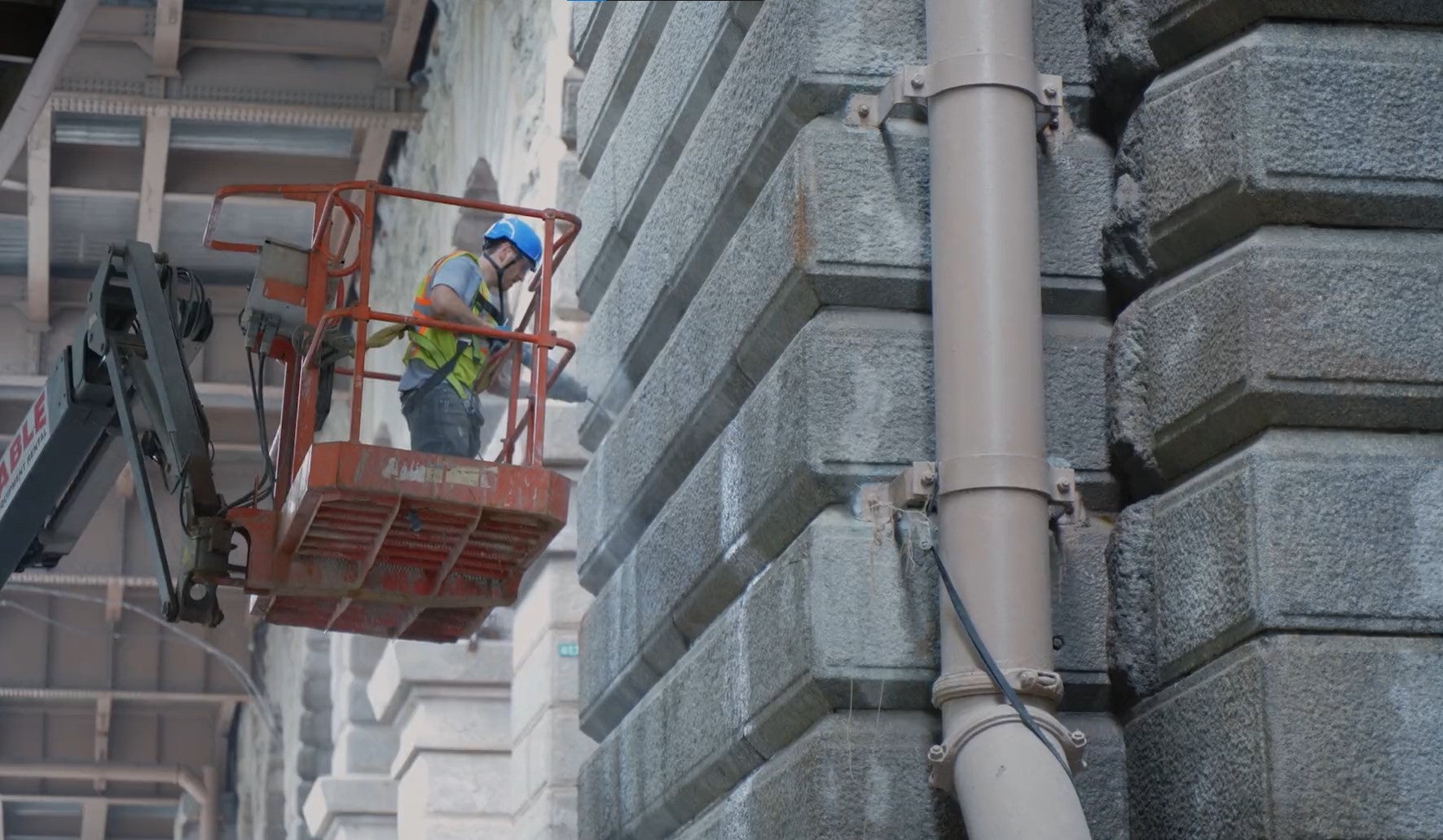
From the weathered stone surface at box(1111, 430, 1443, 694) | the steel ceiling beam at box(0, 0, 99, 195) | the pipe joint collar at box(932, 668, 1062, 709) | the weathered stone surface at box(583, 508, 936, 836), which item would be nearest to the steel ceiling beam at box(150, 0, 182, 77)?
the steel ceiling beam at box(0, 0, 99, 195)

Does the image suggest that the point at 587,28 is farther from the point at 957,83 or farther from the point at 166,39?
the point at 166,39

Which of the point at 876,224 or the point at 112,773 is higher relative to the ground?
the point at 112,773

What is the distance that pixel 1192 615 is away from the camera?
178 inches

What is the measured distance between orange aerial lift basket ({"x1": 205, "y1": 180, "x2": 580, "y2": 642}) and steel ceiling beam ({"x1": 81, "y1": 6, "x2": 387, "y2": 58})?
6.33 metres

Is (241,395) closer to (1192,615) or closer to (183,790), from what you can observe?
(183,790)

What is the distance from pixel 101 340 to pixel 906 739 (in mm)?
4837

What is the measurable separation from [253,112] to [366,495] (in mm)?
7862

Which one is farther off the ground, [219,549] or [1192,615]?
[219,549]

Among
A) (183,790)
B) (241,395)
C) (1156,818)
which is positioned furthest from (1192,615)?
(183,790)

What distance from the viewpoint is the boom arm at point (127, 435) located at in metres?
7.91

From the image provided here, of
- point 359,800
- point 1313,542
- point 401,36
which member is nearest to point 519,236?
point 1313,542

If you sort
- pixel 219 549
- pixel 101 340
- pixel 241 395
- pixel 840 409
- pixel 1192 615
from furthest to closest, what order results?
pixel 241 395
pixel 101 340
pixel 219 549
pixel 840 409
pixel 1192 615

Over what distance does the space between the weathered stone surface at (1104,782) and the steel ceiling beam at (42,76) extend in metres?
5.34

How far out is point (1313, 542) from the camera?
434 centimetres
